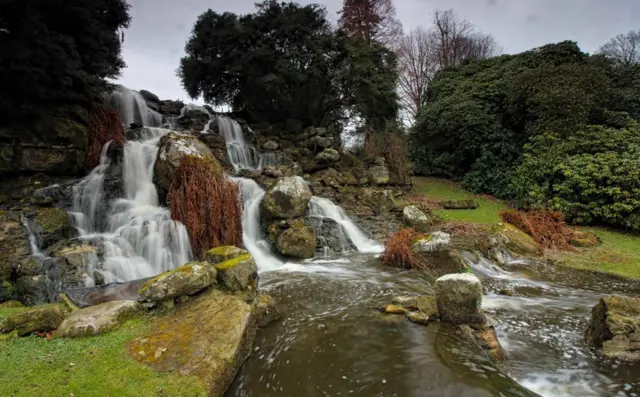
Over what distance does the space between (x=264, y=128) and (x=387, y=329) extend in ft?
56.3

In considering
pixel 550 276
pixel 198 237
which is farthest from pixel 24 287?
pixel 550 276

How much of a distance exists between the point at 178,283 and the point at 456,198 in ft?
56.0

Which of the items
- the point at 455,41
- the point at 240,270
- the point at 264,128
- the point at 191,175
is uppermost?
the point at 455,41

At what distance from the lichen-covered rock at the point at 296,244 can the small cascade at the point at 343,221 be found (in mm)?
1702

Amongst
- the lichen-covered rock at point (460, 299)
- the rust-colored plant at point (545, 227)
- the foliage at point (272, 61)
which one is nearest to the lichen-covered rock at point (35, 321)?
the lichen-covered rock at point (460, 299)

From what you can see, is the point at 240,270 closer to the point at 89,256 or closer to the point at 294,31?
the point at 89,256

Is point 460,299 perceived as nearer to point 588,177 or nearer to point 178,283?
point 178,283

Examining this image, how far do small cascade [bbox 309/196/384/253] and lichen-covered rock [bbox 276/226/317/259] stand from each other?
5.58 feet

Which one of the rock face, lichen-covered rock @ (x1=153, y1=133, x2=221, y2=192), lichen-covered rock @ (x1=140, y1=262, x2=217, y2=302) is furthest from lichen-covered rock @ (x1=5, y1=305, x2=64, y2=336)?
the rock face

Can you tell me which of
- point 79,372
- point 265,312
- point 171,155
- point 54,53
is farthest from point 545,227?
point 54,53

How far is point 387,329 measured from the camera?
5.29m

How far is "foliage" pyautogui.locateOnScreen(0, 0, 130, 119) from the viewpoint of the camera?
9.02 meters

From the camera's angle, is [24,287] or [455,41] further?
[455,41]

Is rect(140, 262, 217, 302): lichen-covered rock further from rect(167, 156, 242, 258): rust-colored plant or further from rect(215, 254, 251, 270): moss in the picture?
rect(167, 156, 242, 258): rust-colored plant
